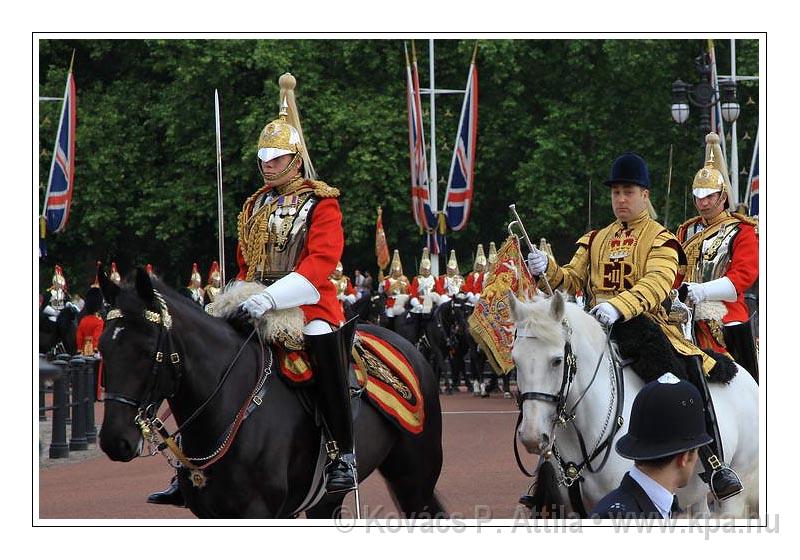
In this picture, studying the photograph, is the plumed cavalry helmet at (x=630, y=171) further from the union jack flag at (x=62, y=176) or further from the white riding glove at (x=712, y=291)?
the union jack flag at (x=62, y=176)

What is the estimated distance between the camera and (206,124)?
3200cm

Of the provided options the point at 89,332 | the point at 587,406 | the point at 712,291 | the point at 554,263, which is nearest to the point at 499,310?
the point at 554,263

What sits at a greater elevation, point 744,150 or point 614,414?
point 744,150

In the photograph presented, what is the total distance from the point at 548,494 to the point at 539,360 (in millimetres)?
824

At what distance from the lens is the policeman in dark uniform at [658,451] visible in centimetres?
352

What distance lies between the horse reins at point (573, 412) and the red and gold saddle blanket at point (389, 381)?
0.79m

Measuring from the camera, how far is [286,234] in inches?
243

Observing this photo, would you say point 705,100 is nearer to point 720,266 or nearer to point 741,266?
point 720,266

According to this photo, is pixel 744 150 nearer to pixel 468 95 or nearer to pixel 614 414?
pixel 468 95

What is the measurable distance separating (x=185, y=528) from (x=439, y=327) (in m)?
16.5

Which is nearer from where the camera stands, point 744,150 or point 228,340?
point 228,340

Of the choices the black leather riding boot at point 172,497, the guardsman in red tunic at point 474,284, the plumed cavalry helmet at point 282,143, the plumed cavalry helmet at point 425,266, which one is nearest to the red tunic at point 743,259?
the plumed cavalry helmet at point 282,143
